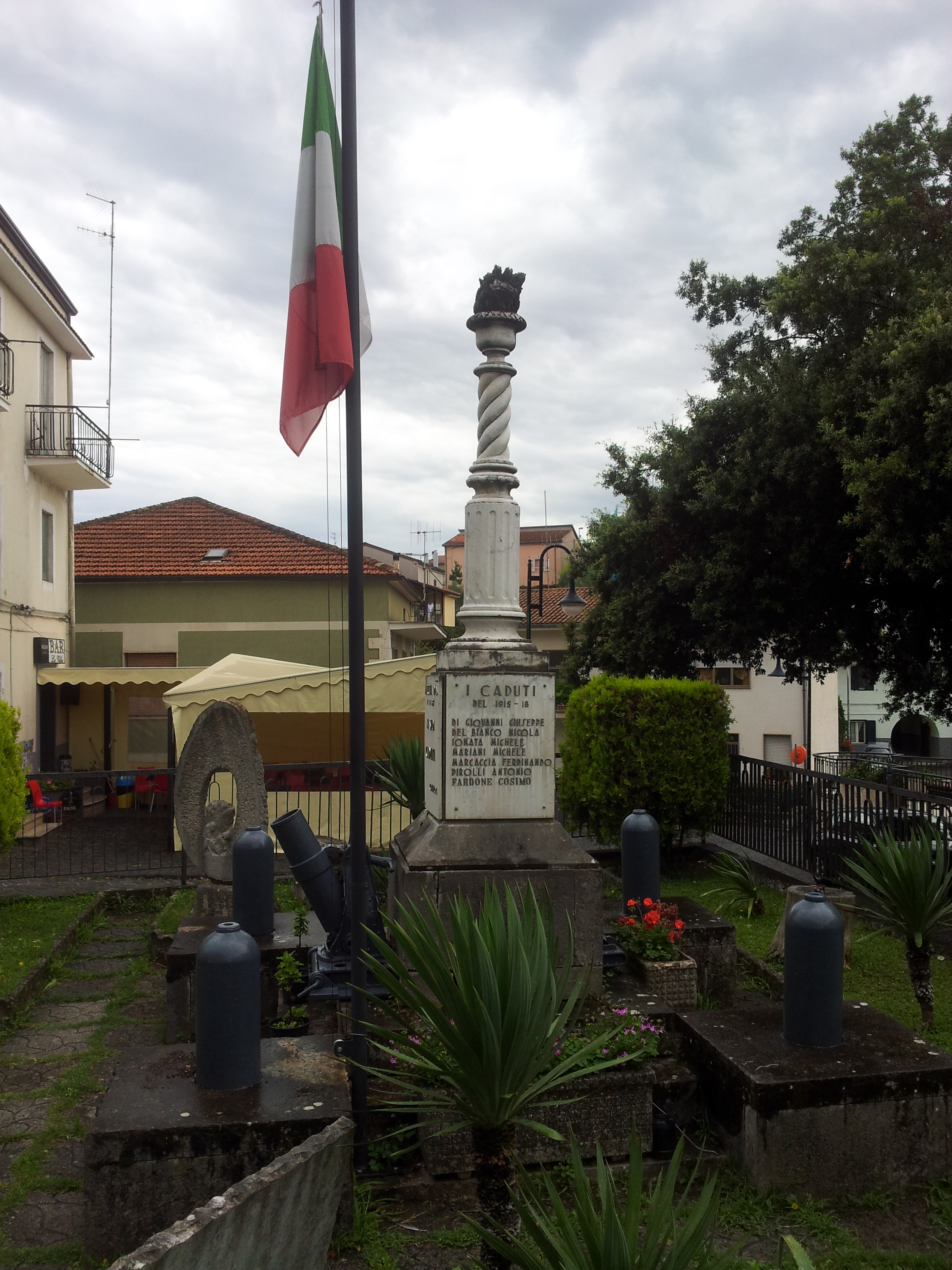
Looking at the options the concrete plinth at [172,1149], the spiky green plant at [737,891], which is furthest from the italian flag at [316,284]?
the spiky green plant at [737,891]

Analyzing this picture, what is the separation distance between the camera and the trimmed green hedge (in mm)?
10672

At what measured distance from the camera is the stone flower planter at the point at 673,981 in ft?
19.3

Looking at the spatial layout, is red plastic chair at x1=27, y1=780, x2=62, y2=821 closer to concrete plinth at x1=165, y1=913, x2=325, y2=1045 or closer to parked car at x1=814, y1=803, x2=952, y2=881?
concrete plinth at x1=165, y1=913, x2=325, y2=1045

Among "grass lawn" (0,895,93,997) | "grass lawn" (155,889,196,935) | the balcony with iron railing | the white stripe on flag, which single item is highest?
the balcony with iron railing

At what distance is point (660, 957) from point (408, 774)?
11.1ft

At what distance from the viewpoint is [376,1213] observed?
3988 millimetres

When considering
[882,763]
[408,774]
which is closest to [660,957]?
[408,774]

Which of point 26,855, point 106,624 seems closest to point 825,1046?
point 26,855

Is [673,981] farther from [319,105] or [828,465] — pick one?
[828,465]

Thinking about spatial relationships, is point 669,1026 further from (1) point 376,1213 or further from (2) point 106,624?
(2) point 106,624

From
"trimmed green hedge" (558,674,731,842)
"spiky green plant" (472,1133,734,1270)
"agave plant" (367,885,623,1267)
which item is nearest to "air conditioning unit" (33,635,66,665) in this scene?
"trimmed green hedge" (558,674,731,842)

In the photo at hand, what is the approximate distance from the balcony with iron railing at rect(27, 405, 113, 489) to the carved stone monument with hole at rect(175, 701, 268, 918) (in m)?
9.64

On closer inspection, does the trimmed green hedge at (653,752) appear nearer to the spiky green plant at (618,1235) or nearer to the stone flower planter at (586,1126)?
the stone flower planter at (586,1126)

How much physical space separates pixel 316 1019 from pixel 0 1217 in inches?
78.1
